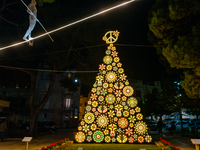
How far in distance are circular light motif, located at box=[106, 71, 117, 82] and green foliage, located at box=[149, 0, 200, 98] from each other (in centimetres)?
338

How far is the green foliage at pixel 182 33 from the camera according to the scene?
8188 mm

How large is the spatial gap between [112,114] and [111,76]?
2371 mm

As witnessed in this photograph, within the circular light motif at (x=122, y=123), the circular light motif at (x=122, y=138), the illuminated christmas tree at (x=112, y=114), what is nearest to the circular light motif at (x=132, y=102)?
the illuminated christmas tree at (x=112, y=114)

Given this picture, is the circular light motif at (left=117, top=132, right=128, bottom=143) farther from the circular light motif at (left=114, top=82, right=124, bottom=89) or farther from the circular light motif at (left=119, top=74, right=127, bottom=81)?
the circular light motif at (left=119, top=74, right=127, bottom=81)

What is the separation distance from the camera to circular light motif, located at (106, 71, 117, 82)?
395 inches

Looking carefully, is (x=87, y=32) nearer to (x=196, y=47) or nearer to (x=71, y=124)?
(x=196, y=47)

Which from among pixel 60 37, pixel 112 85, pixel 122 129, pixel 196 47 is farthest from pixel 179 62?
pixel 60 37

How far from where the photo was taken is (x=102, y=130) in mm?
9273

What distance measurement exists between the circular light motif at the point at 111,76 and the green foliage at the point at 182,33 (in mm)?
3385

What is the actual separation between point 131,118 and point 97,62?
6765mm

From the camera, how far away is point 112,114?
9.41m

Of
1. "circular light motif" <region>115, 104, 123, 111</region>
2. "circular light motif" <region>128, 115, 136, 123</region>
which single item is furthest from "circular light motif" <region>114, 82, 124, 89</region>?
"circular light motif" <region>128, 115, 136, 123</region>

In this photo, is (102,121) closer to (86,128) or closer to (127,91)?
(86,128)

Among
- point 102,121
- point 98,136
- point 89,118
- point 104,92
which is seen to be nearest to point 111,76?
point 104,92
